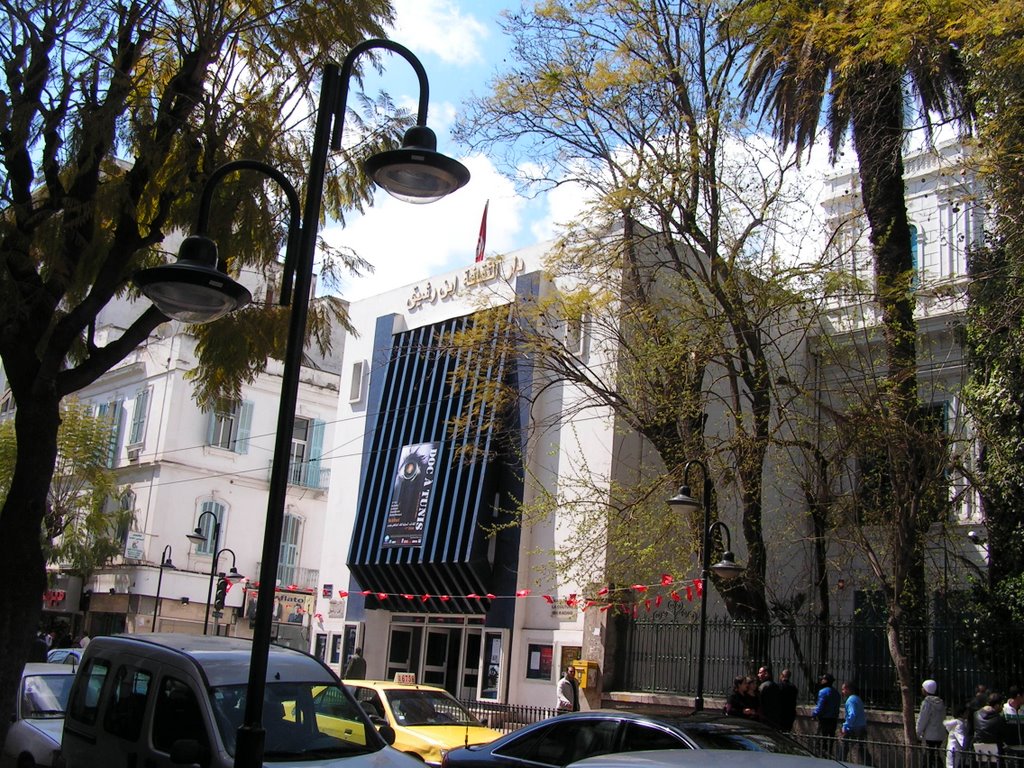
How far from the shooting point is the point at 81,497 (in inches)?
1437

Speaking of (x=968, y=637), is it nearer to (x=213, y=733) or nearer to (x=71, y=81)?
(x=213, y=733)

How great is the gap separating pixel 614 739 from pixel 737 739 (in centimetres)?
109

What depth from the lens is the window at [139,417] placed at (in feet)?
129

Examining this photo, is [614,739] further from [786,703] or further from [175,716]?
[786,703]

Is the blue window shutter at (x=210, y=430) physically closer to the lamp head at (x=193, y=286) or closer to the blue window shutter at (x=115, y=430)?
the blue window shutter at (x=115, y=430)

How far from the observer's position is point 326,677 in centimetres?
876

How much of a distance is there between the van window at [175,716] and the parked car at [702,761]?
9.67 feet

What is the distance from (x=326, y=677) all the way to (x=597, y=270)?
1389cm

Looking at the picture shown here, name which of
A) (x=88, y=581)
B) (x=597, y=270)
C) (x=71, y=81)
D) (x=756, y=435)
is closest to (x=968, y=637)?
(x=756, y=435)

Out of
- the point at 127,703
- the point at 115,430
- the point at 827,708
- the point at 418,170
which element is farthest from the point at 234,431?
the point at 418,170

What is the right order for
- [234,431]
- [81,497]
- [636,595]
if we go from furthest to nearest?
[234,431]
[81,497]
[636,595]

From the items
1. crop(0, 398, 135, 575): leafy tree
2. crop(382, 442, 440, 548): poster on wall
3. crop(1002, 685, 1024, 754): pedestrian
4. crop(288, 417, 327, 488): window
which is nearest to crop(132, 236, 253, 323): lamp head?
crop(1002, 685, 1024, 754): pedestrian

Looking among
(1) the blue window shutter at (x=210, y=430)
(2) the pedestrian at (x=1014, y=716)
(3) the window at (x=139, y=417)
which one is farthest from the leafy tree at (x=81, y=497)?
(2) the pedestrian at (x=1014, y=716)

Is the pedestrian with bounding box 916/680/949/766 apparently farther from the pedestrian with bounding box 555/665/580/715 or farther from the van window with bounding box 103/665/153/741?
the van window with bounding box 103/665/153/741
